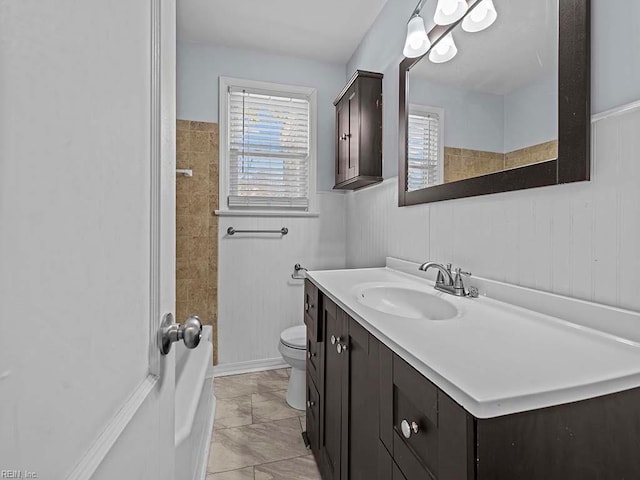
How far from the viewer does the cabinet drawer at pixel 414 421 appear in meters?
0.60

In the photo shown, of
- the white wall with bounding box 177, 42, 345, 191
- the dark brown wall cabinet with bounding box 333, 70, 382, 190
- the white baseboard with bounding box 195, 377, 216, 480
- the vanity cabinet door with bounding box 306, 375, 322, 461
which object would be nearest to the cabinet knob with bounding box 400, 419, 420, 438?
the vanity cabinet door with bounding box 306, 375, 322, 461

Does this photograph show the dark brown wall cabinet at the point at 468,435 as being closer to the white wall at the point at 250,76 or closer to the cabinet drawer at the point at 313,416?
the cabinet drawer at the point at 313,416

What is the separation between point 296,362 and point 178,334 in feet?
5.11

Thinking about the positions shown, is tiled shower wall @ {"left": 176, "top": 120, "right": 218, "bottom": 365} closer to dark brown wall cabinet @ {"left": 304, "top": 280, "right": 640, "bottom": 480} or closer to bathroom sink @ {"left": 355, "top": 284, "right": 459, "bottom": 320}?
bathroom sink @ {"left": 355, "top": 284, "right": 459, "bottom": 320}

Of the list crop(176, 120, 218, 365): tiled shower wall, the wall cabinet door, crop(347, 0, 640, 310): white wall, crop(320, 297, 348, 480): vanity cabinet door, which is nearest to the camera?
crop(347, 0, 640, 310): white wall

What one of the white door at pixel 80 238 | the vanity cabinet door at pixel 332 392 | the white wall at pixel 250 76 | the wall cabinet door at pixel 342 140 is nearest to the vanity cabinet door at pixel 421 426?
the vanity cabinet door at pixel 332 392

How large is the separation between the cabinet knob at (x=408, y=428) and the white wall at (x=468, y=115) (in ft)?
3.11

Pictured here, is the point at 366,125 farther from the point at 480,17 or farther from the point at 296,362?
the point at 296,362

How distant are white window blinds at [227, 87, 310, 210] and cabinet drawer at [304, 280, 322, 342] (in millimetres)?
1117

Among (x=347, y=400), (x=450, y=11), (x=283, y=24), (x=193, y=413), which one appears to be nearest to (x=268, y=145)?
(x=283, y=24)

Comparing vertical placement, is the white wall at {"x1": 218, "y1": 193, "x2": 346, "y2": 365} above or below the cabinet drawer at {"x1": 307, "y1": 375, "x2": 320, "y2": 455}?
above

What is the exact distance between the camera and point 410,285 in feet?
4.78

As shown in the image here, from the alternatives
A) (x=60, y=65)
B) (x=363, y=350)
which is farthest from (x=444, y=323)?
(x=60, y=65)

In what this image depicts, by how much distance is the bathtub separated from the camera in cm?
119
